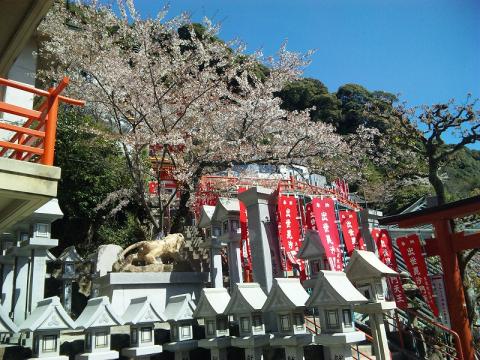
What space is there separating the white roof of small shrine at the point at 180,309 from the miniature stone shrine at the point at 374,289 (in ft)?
8.01

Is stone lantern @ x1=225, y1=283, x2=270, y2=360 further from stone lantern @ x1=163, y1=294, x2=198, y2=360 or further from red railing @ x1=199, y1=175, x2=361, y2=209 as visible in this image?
red railing @ x1=199, y1=175, x2=361, y2=209

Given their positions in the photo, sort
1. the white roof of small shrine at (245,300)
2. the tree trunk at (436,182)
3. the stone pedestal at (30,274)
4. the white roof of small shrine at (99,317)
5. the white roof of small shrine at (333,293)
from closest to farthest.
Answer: the white roof of small shrine at (99,317), the white roof of small shrine at (333,293), the white roof of small shrine at (245,300), the stone pedestal at (30,274), the tree trunk at (436,182)

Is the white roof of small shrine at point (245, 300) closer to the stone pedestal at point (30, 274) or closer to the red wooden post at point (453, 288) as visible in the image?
the stone pedestal at point (30, 274)

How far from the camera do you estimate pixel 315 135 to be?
15.3 metres

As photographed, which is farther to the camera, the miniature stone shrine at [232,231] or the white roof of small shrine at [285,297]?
the miniature stone shrine at [232,231]

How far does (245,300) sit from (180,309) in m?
0.97

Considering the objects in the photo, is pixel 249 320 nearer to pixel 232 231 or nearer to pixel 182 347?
pixel 182 347

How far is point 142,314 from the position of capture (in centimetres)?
529

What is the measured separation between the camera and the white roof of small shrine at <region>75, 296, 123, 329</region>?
488cm

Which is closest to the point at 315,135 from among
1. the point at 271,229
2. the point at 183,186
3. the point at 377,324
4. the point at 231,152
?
the point at 231,152

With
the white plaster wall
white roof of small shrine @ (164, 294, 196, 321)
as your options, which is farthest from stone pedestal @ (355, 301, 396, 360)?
the white plaster wall

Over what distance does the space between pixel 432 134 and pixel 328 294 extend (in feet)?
34.8

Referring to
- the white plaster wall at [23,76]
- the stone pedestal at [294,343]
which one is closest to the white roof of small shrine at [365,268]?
the stone pedestal at [294,343]

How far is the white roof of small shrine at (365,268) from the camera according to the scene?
6.00 m
